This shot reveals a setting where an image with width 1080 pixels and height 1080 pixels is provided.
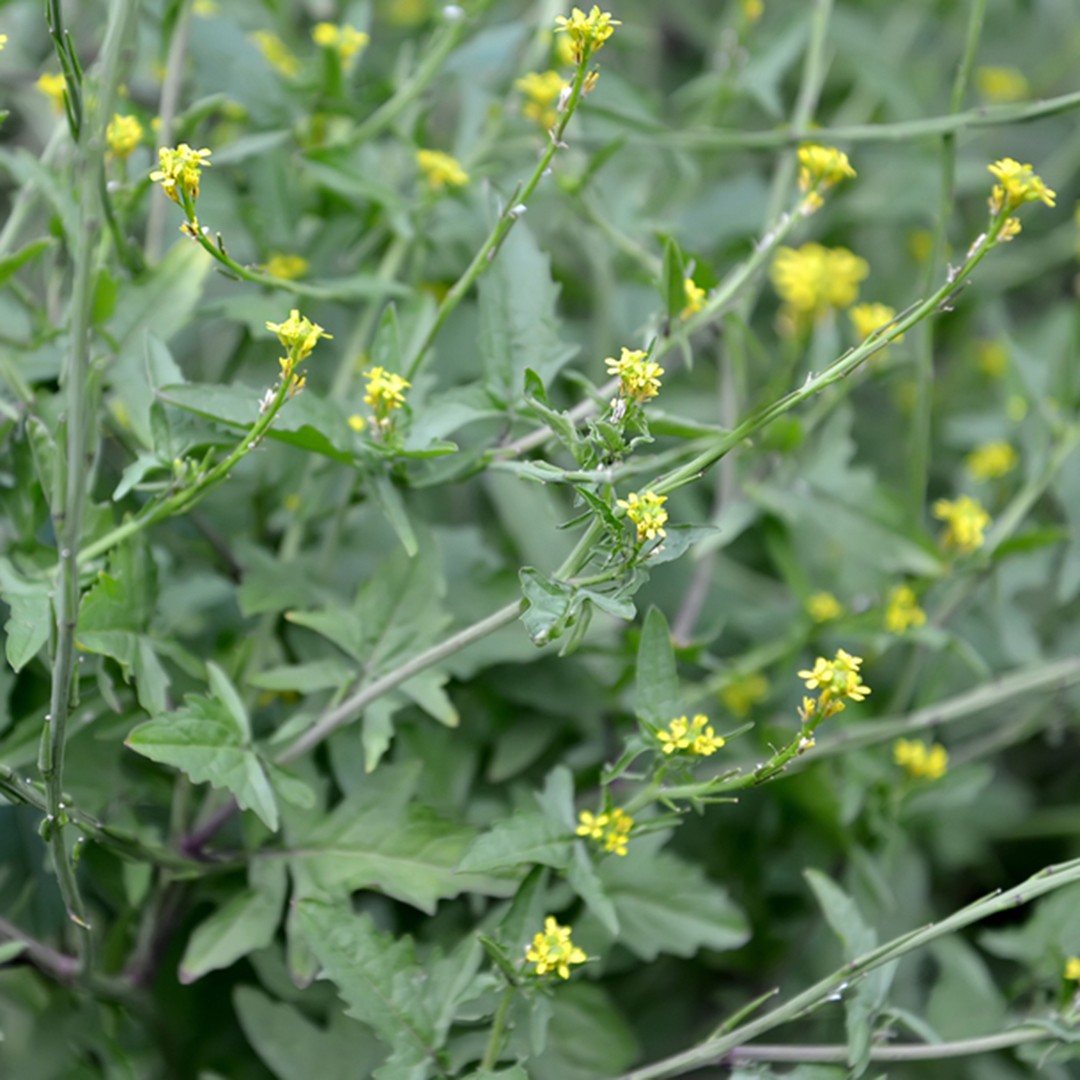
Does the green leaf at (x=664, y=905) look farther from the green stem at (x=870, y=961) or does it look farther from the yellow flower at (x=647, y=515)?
the yellow flower at (x=647, y=515)

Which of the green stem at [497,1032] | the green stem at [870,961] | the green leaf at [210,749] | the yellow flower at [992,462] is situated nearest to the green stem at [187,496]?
the green leaf at [210,749]

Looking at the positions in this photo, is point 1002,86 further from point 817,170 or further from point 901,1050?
point 901,1050

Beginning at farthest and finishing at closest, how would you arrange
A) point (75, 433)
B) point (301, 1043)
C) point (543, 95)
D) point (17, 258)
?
point (543, 95) → point (301, 1043) → point (17, 258) → point (75, 433)

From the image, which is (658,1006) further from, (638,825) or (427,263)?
(427,263)

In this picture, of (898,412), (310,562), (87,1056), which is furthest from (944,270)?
(87,1056)

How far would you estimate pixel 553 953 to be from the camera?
0.83 metres

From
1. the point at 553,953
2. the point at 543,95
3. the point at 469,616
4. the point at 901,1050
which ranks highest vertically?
the point at 543,95

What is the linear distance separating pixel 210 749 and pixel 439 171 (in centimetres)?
56

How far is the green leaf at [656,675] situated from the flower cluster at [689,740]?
0.07ft

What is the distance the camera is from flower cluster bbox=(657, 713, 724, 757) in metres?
0.83

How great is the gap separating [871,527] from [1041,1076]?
56 cm

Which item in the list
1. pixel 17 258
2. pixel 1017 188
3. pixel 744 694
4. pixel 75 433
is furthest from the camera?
pixel 744 694

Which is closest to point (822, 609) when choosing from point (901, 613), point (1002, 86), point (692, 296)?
point (901, 613)

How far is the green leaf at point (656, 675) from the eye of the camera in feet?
2.85
